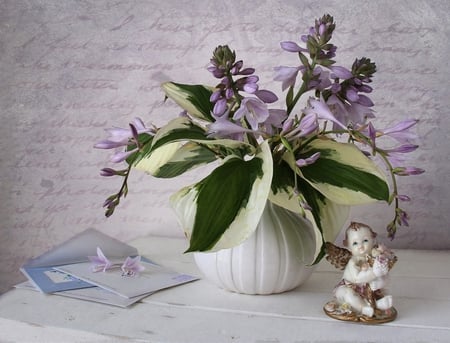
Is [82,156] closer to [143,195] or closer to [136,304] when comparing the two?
A: [143,195]

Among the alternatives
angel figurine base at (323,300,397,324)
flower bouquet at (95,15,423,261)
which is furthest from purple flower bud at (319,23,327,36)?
angel figurine base at (323,300,397,324)

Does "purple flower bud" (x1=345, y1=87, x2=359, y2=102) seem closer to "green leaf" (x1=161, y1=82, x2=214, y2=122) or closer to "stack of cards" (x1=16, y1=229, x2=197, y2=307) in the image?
"green leaf" (x1=161, y1=82, x2=214, y2=122)

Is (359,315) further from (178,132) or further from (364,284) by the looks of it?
(178,132)

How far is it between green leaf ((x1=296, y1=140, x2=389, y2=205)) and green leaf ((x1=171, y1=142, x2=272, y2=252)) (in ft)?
0.18

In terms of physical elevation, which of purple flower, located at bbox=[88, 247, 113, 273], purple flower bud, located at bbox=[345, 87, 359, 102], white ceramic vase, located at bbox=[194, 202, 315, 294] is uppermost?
purple flower bud, located at bbox=[345, 87, 359, 102]

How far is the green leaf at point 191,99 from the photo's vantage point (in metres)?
0.86

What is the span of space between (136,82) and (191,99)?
451 mm

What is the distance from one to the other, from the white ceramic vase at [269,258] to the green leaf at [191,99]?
0.52 feet

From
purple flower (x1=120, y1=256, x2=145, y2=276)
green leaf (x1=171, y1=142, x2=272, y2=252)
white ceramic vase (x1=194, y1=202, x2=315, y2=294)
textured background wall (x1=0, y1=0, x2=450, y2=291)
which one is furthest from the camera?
textured background wall (x1=0, y1=0, x2=450, y2=291)

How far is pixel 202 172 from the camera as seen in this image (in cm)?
→ 129

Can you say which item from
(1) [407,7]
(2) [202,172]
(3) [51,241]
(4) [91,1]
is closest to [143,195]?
(2) [202,172]

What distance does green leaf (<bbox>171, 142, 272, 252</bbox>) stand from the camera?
726 millimetres

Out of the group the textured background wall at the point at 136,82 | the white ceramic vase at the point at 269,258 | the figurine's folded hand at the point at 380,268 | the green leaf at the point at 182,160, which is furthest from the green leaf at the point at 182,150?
the textured background wall at the point at 136,82

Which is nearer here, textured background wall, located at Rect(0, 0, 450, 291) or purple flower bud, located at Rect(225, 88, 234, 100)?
purple flower bud, located at Rect(225, 88, 234, 100)
